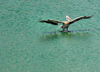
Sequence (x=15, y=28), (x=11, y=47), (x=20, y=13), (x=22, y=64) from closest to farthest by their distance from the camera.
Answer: (x=22, y=64), (x=11, y=47), (x=15, y=28), (x=20, y=13)

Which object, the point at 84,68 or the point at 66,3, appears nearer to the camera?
the point at 84,68

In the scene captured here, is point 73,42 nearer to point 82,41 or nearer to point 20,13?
point 82,41

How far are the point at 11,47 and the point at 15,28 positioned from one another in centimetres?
105

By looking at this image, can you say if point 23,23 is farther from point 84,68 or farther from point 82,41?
point 84,68

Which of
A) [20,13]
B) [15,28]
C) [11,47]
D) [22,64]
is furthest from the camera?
[20,13]

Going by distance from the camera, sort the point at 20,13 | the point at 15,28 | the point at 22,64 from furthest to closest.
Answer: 1. the point at 20,13
2. the point at 15,28
3. the point at 22,64

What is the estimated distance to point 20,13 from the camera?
39.4ft

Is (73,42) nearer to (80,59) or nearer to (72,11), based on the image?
(80,59)

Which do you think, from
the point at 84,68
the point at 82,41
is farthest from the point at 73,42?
the point at 84,68

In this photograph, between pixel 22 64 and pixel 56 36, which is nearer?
pixel 22 64

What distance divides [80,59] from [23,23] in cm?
237


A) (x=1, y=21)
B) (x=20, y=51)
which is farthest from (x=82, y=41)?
(x=1, y=21)

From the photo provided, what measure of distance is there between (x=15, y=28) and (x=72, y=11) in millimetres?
1978

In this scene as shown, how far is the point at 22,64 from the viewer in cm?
949
